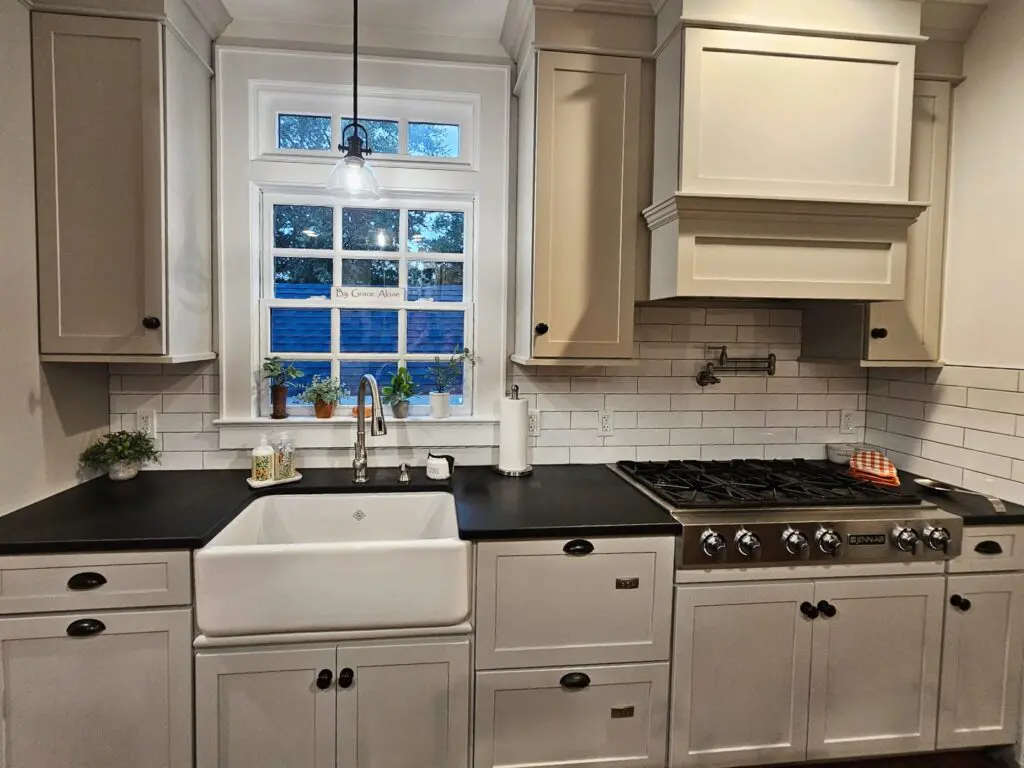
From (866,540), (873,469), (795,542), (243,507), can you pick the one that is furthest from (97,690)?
(873,469)

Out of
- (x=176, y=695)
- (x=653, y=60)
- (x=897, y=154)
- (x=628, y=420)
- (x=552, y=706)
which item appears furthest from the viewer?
(x=628, y=420)

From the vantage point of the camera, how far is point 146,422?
2311 millimetres

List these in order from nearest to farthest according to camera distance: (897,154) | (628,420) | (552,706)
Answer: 1. (552,706)
2. (897,154)
3. (628,420)

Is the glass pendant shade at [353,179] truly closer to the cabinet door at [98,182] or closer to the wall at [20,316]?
the cabinet door at [98,182]

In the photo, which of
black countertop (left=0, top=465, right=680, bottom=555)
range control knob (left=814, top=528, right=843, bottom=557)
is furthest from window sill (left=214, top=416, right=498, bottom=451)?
range control knob (left=814, top=528, right=843, bottom=557)

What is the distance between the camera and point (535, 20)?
2.06 meters

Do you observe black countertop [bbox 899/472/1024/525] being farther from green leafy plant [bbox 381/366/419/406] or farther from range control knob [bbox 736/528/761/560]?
green leafy plant [bbox 381/366/419/406]

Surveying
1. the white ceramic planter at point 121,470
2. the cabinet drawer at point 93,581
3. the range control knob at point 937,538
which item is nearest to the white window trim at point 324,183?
the white ceramic planter at point 121,470

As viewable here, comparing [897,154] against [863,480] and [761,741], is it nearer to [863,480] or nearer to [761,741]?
[863,480]

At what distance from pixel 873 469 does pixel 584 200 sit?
156cm

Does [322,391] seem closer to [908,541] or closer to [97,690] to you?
[97,690]

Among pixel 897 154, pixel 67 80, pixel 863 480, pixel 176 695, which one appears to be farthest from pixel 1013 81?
pixel 176 695

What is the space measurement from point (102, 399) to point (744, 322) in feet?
8.89

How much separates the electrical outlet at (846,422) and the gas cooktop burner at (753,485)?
261 millimetres
